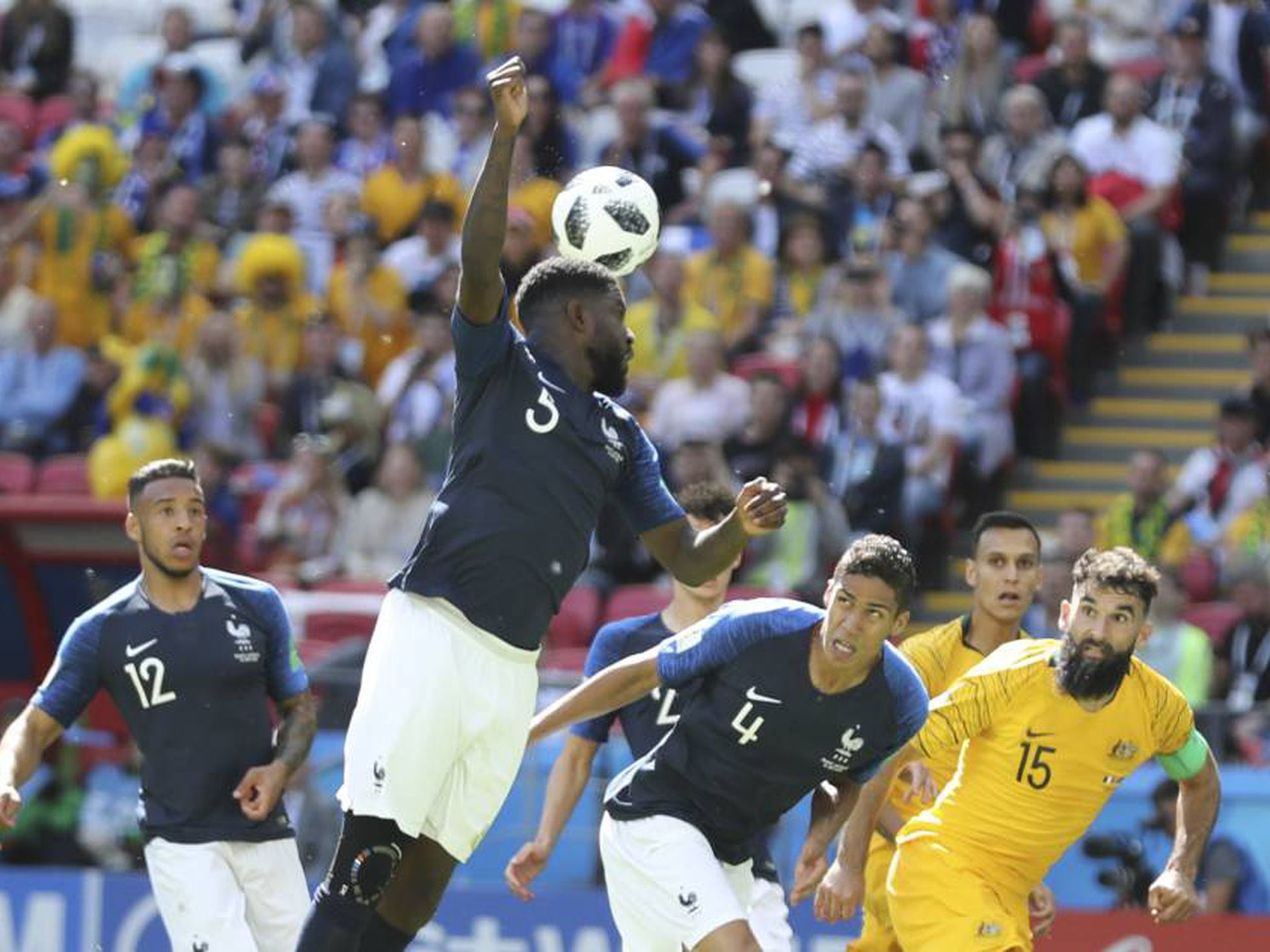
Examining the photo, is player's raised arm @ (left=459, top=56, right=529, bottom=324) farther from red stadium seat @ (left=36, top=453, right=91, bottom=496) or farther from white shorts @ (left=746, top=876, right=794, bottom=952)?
red stadium seat @ (left=36, top=453, right=91, bottom=496)

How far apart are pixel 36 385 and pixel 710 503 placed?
8.85 meters

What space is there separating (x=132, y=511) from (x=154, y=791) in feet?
2.99

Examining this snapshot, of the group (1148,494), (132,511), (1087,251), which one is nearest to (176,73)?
(1087,251)

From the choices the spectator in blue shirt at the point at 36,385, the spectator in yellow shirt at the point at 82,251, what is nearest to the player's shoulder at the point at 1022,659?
the spectator in blue shirt at the point at 36,385

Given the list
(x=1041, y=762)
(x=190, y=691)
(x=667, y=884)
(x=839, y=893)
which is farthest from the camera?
(x=190, y=691)

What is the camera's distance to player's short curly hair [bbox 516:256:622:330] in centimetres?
795

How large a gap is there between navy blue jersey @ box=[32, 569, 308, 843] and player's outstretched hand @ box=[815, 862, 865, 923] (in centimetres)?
192

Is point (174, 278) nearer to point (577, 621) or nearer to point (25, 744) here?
point (577, 621)

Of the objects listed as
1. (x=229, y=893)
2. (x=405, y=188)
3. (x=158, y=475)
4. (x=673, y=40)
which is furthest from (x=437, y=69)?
(x=229, y=893)

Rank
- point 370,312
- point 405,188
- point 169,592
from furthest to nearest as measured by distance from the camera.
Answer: point 405,188, point 370,312, point 169,592

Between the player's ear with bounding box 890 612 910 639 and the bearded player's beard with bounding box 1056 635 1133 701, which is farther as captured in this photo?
the bearded player's beard with bounding box 1056 635 1133 701

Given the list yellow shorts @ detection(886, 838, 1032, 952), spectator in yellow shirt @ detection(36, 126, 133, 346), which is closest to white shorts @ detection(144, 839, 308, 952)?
yellow shorts @ detection(886, 838, 1032, 952)

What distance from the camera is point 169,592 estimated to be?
9.25 metres

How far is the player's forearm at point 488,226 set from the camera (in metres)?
7.34
